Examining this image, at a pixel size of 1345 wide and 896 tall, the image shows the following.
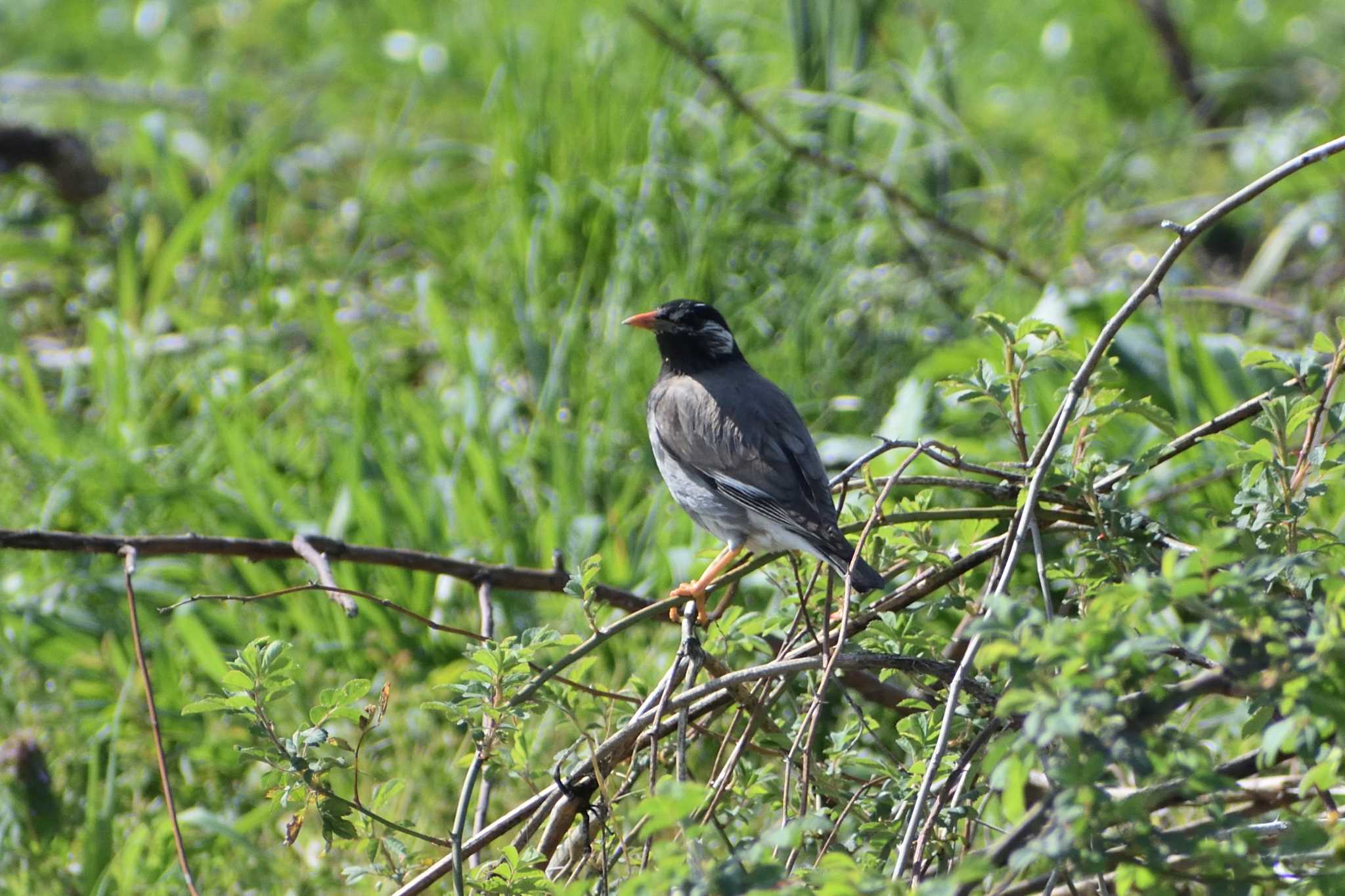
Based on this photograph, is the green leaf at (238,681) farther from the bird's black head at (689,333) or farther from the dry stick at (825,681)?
the bird's black head at (689,333)

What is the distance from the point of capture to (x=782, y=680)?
2.56 m

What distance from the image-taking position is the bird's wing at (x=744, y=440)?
11.3 ft

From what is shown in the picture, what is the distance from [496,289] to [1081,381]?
3529 mm

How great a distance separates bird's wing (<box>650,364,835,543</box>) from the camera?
3.46m

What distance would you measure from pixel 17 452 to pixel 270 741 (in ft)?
9.37

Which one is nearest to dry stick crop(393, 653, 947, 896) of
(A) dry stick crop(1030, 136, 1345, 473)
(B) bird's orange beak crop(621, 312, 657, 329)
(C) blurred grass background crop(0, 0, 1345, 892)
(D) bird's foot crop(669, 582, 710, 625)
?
(A) dry stick crop(1030, 136, 1345, 473)

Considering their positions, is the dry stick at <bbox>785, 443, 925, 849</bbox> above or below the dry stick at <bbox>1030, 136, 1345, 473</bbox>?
below

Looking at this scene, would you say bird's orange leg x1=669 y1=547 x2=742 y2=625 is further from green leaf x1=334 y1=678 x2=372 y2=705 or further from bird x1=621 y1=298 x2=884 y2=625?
green leaf x1=334 y1=678 x2=372 y2=705

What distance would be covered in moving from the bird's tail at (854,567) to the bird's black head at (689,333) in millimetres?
1591

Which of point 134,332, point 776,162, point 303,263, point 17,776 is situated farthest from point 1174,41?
point 17,776

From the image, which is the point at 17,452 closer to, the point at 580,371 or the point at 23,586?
the point at 23,586

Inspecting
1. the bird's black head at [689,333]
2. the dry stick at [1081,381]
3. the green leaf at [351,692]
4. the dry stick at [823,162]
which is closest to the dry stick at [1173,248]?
the dry stick at [1081,381]

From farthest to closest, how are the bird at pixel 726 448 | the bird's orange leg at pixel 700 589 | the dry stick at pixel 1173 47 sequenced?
the dry stick at pixel 1173 47
the bird at pixel 726 448
the bird's orange leg at pixel 700 589

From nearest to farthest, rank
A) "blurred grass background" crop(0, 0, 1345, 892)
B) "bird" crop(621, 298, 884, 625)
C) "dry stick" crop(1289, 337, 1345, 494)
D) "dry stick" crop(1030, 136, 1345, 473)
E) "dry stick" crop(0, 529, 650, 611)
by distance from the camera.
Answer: "dry stick" crop(1030, 136, 1345, 473) → "dry stick" crop(1289, 337, 1345, 494) → "dry stick" crop(0, 529, 650, 611) → "bird" crop(621, 298, 884, 625) → "blurred grass background" crop(0, 0, 1345, 892)
